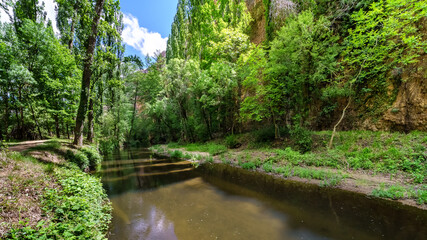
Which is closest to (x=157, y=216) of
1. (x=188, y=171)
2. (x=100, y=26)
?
(x=188, y=171)

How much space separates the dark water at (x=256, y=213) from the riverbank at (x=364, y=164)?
57 centimetres

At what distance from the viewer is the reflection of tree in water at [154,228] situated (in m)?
4.03

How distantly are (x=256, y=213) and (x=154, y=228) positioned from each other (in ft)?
9.46

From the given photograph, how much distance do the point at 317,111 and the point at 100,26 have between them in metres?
15.4

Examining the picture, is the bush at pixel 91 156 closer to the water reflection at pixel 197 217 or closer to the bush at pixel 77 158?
the bush at pixel 77 158

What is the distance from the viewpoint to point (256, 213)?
4930 mm

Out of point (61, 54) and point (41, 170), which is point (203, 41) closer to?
point (61, 54)

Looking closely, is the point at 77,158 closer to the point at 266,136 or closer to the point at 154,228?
the point at 154,228

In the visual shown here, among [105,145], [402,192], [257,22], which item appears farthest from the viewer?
[257,22]

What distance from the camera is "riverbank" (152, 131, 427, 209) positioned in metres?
5.48

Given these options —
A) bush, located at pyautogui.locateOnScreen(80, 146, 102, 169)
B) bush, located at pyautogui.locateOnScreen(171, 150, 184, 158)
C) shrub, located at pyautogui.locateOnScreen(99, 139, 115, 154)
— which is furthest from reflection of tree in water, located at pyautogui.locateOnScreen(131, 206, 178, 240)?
shrub, located at pyautogui.locateOnScreen(99, 139, 115, 154)

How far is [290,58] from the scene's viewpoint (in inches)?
453

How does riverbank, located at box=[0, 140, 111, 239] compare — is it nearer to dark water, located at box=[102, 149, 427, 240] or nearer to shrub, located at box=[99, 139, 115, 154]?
dark water, located at box=[102, 149, 427, 240]

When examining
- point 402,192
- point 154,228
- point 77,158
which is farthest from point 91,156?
point 402,192
